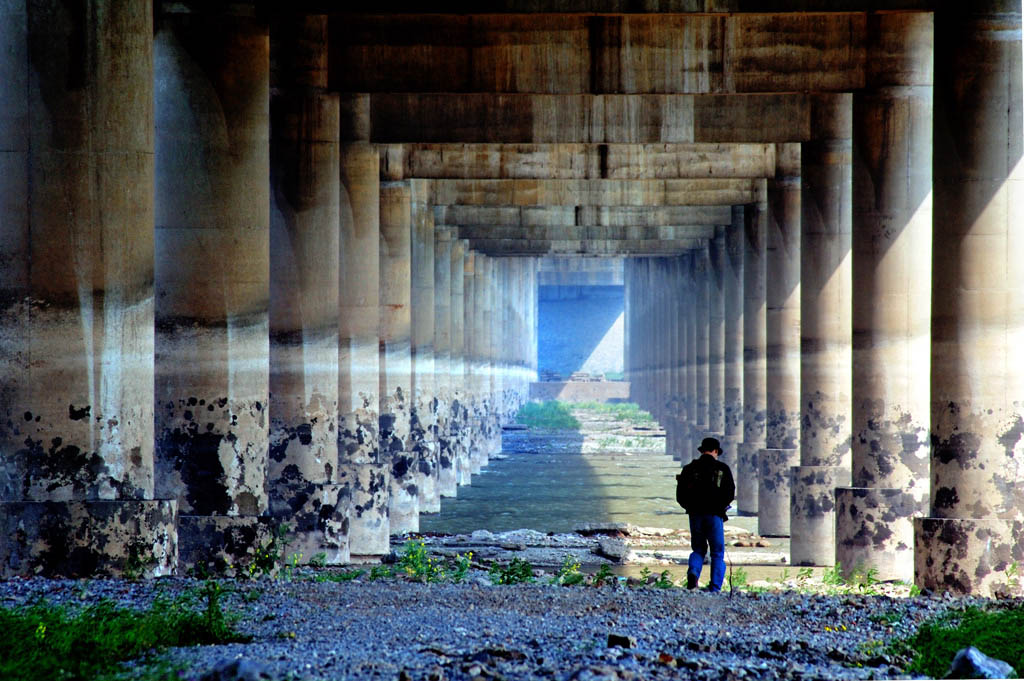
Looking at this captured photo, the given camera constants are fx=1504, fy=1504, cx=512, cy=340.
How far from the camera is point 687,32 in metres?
18.6

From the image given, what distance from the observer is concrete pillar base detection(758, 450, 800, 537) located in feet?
84.9

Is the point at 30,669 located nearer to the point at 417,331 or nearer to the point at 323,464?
the point at 323,464

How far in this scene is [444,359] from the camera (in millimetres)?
36781

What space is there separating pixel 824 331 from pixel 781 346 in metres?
3.87

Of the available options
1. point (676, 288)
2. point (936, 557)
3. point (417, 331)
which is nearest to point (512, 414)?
point (676, 288)

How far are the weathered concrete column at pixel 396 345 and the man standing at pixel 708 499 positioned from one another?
13464mm

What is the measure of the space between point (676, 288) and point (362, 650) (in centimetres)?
4296

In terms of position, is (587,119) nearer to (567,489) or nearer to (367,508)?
(367,508)

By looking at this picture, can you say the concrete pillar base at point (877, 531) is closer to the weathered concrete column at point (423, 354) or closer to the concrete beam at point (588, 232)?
the weathered concrete column at point (423, 354)

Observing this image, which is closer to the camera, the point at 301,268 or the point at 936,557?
the point at 936,557

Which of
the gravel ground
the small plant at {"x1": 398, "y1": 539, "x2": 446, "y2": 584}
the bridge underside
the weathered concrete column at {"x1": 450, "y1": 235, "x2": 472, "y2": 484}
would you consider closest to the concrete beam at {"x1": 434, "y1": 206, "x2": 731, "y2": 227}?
the bridge underside

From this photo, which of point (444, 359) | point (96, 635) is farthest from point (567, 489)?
point (96, 635)

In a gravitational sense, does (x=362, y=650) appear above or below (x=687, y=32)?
below

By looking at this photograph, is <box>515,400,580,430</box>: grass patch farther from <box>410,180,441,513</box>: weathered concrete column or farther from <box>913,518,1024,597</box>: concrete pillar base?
<box>913,518,1024,597</box>: concrete pillar base
